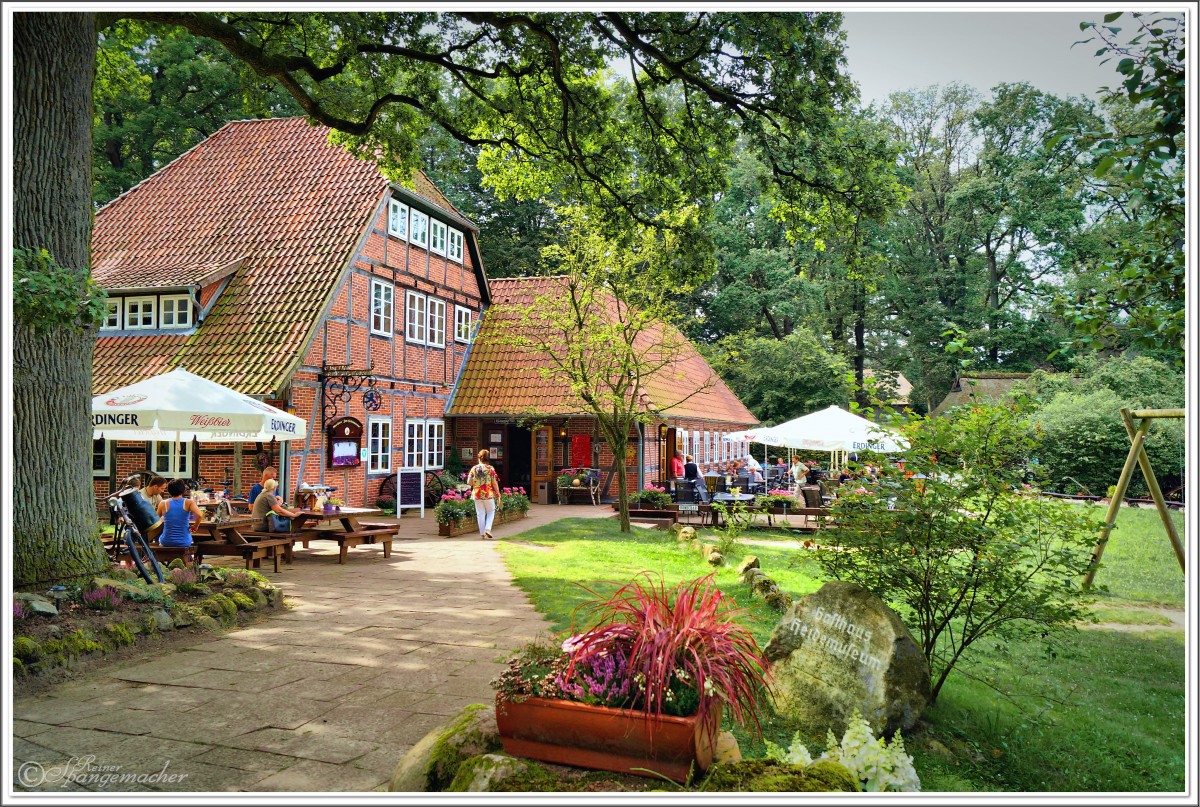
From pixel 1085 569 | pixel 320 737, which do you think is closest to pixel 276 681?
pixel 320 737

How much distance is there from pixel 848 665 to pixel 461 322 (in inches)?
757

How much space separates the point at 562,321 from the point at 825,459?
54.7 feet

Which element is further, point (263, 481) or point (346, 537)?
point (263, 481)

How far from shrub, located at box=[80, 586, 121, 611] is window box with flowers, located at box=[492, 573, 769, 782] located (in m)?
4.37

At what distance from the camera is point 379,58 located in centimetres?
1027

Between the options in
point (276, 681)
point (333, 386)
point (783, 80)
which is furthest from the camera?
point (333, 386)

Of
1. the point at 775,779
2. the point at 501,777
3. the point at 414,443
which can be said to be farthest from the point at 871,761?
the point at 414,443

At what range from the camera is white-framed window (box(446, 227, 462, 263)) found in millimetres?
21469

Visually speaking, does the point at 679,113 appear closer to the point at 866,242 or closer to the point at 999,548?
the point at 866,242

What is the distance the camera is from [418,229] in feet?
65.0

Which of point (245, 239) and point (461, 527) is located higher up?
point (245, 239)

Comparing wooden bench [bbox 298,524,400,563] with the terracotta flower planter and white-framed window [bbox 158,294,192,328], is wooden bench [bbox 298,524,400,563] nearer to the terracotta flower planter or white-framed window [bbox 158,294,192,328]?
the terracotta flower planter

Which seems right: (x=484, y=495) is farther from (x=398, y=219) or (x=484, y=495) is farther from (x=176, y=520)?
(x=398, y=219)

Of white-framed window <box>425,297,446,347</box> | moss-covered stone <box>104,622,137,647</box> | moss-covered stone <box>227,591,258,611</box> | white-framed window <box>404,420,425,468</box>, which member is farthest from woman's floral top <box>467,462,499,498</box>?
moss-covered stone <box>104,622,137,647</box>
